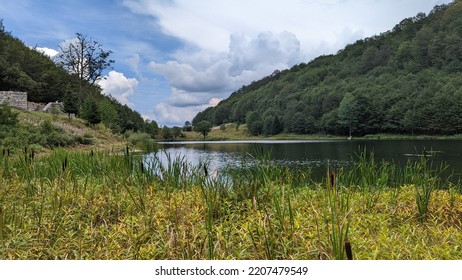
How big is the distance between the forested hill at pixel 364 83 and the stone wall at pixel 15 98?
20.6 m

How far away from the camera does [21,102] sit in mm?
28875

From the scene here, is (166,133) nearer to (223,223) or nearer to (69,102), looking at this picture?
(69,102)

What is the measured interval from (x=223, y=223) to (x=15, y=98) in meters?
31.6

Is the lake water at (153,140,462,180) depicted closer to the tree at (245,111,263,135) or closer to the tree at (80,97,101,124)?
the tree at (245,111,263,135)

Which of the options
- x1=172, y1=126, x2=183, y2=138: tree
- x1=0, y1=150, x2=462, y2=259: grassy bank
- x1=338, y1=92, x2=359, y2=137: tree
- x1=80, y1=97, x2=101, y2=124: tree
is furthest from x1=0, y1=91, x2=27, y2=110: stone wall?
x1=172, y1=126, x2=183, y2=138: tree

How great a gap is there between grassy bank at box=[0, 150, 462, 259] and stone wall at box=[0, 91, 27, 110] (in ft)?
91.5

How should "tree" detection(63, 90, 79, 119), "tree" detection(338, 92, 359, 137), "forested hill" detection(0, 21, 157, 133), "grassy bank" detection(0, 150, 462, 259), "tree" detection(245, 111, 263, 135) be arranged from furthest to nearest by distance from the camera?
"tree" detection(338, 92, 359, 137) → "tree" detection(63, 90, 79, 119) → "forested hill" detection(0, 21, 157, 133) → "tree" detection(245, 111, 263, 135) → "grassy bank" detection(0, 150, 462, 259)

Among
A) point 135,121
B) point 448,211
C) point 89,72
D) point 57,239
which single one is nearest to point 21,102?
point 135,121

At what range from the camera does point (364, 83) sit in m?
26.0

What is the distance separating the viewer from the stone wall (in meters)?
28.0

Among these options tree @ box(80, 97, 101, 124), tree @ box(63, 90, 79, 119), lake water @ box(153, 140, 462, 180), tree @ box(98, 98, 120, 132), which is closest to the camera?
lake water @ box(153, 140, 462, 180)

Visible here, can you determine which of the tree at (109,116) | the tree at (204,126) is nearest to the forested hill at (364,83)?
the tree at (204,126)

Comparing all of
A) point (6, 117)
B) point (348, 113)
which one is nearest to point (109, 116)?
point (6, 117)

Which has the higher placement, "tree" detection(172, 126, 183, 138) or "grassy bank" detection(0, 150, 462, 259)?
"tree" detection(172, 126, 183, 138)
